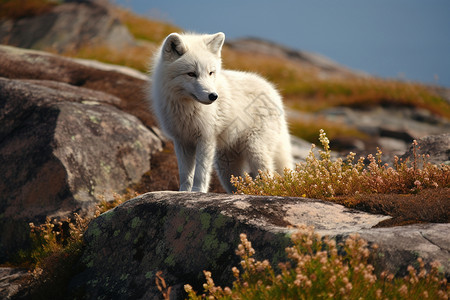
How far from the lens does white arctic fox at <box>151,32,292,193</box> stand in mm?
5176

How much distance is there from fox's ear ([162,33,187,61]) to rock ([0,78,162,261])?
2265mm

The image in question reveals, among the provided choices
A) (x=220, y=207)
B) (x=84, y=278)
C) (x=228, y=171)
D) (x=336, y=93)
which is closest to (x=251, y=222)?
(x=220, y=207)

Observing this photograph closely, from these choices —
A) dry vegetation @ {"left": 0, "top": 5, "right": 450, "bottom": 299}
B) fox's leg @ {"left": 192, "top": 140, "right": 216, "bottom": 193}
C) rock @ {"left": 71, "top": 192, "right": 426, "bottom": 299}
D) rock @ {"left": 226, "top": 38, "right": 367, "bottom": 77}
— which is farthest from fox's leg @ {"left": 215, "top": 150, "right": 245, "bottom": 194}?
rock @ {"left": 226, "top": 38, "right": 367, "bottom": 77}

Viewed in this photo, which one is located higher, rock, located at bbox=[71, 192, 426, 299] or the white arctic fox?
the white arctic fox

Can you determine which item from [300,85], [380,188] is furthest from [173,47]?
[300,85]

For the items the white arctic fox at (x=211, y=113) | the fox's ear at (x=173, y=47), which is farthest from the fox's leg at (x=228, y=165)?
the fox's ear at (x=173, y=47)

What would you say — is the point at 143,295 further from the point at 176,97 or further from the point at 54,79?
the point at 54,79

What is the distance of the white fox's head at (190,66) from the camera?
496 centimetres

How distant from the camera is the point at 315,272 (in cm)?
259

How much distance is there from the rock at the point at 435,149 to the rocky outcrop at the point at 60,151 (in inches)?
Answer: 180

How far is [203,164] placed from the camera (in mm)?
5379

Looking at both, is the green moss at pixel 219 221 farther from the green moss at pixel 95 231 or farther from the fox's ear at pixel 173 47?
the fox's ear at pixel 173 47

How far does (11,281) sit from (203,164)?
265 cm

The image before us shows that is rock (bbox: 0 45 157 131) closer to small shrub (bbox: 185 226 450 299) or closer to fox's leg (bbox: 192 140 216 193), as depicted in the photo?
fox's leg (bbox: 192 140 216 193)
